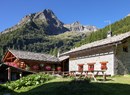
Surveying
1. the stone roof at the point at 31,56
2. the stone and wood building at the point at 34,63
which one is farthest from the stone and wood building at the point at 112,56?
the stone roof at the point at 31,56

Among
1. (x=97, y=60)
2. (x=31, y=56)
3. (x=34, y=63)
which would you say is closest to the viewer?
(x=97, y=60)

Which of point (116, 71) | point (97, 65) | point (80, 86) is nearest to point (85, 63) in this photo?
point (97, 65)

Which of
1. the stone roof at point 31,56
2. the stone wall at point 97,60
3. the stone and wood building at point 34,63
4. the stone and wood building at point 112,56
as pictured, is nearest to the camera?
the stone and wood building at point 112,56

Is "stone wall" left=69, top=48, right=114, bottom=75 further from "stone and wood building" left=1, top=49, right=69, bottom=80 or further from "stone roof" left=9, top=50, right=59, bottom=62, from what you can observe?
"stone roof" left=9, top=50, right=59, bottom=62

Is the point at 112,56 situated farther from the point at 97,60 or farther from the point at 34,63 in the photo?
the point at 34,63

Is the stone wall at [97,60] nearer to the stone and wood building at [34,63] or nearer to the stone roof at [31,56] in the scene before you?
the stone and wood building at [34,63]

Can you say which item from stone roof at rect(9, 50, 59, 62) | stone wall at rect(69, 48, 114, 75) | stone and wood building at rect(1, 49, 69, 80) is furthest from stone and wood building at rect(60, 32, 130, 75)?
stone roof at rect(9, 50, 59, 62)

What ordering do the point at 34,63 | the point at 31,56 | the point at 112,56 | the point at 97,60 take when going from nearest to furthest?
1. the point at 112,56
2. the point at 97,60
3. the point at 34,63
4. the point at 31,56

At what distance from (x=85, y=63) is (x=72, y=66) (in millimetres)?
4758

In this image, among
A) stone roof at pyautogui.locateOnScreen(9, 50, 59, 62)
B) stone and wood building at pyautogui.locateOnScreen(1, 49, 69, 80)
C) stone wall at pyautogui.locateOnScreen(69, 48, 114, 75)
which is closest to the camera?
stone wall at pyautogui.locateOnScreen(69, 48, 114, 75)

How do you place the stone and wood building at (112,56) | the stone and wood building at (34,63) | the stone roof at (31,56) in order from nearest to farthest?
the stone and wood building at (112,56), the stone and wood building at (34,63), the stone roof at (31,56)

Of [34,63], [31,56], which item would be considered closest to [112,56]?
[34,63]

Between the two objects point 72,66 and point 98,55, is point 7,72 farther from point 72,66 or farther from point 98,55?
point 98,55

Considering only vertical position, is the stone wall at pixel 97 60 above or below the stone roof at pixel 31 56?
below
